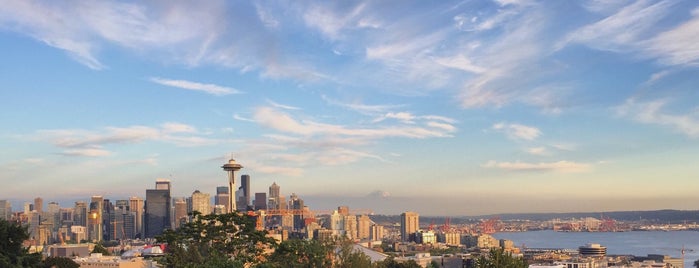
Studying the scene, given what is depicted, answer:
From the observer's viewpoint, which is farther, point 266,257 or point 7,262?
point 266,257

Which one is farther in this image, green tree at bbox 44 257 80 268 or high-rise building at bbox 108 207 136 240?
high-rise building at bbox 108 207 136 240

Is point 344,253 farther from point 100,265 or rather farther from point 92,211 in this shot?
point 92,211

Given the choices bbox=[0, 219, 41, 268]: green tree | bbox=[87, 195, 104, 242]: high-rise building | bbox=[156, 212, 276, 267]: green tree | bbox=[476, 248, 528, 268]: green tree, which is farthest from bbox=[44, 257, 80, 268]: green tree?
bbox=[87, 195, 104, 242]: high-rise building

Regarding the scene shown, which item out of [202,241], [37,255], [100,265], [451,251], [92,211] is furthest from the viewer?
[92,211]

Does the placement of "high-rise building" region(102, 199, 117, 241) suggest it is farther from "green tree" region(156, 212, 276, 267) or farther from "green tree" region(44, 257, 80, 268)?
"green tree" region(156, 212, 276, 267)

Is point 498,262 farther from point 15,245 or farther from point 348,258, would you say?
point 15,245

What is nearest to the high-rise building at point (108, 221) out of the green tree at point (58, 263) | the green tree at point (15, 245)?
the green tree at point (58, 263)

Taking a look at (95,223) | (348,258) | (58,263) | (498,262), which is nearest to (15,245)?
(498,262)

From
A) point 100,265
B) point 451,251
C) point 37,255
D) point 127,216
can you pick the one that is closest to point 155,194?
point 127,216
